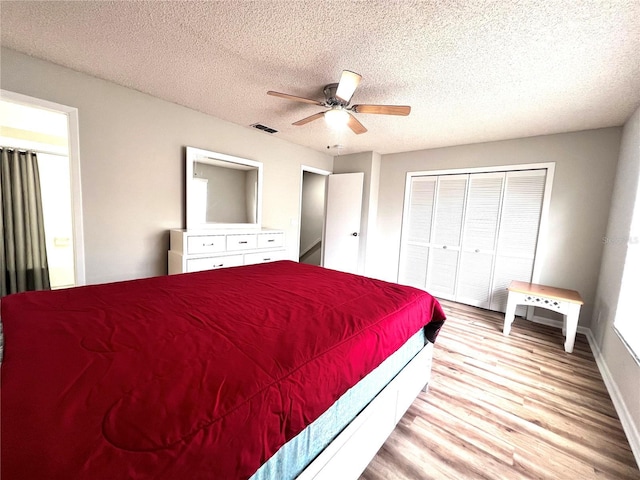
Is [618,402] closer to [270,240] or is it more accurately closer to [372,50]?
[372,50]

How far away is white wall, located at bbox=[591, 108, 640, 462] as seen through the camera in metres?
1.61

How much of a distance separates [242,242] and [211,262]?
0.45m

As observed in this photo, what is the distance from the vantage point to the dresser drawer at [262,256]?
3307mm

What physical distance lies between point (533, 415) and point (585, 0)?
7.83 ft

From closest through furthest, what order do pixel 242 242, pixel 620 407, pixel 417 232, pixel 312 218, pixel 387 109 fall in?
1. pixel 620 407
2. pixel 387 109
3. pixel 242 242
4. pixel 417 232
5. pixel 312 218

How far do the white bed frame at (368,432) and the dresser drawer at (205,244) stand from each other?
2.31 meters

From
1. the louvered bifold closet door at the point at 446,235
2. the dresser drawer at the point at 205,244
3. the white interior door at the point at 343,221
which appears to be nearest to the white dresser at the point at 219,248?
the dresser drawer at the point at 205,244

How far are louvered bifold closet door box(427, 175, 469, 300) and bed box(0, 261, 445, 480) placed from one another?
2.60 m

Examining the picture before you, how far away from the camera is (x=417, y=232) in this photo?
4234 mm

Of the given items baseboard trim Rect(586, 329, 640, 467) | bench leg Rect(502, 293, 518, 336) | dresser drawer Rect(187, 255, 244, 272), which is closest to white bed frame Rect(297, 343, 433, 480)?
baseboard trim Rect(586, 329, 640, 467)

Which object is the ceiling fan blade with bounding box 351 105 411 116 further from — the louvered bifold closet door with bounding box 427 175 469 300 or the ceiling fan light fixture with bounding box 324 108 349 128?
the louvered bifold closet door with bounding box 427 175 469 300

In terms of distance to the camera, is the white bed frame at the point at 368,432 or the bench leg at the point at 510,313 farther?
the bench leg at the point at 510,313

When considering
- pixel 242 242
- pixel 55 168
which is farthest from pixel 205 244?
pixel 55 168

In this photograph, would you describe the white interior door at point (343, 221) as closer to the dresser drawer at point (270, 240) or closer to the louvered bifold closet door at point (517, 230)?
the dresser drawer at point (270, 240)
